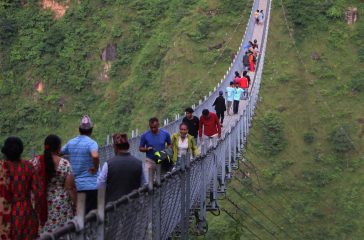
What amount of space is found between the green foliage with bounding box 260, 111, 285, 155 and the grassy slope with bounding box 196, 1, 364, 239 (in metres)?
0.28

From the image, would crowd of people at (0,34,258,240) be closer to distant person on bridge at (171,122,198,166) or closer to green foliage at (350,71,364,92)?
distant person on bridge at (171,122,198,166)

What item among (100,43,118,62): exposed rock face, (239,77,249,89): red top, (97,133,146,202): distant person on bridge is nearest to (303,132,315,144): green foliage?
(100,43,118,62): exposed rock face

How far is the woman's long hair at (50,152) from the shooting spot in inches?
272

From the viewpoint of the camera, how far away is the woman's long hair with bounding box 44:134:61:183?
6.91m

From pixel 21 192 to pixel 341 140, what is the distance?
35.4 metres

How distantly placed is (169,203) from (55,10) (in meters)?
49.4

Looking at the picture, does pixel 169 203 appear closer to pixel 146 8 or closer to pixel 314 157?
pixel 314 157

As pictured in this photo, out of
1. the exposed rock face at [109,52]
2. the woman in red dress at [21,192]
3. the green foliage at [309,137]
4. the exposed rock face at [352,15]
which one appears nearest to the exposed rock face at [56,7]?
the exposed rock face at [109,52]

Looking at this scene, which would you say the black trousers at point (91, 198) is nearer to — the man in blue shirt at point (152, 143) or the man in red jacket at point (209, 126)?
the man in blue shirt at point (152, 143)

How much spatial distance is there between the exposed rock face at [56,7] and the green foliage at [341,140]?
74.5 ft

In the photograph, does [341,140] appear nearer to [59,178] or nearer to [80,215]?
[59,178]

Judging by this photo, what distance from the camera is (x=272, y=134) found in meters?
40.4

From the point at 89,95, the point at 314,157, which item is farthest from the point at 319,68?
the point at 89,95

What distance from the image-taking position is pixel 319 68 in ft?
150
